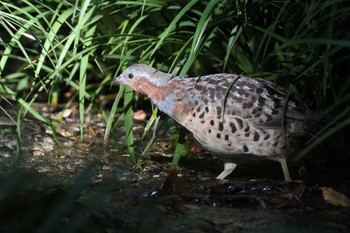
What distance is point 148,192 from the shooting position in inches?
151

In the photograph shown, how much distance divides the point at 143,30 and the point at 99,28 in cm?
42

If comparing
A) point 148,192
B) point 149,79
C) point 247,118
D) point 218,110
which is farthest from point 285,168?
point 149,79

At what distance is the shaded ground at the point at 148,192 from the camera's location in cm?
267

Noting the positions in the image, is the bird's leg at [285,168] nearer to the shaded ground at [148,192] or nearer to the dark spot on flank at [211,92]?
the shaded ground at [148,192]

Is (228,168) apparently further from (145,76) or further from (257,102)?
(145,76)

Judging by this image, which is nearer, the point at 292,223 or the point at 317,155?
the point at 292,223

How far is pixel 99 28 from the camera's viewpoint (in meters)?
5.16

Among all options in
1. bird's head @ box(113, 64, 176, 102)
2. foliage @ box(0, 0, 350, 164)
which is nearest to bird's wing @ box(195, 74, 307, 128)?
foliage @ box(0, 0, 350, 164)

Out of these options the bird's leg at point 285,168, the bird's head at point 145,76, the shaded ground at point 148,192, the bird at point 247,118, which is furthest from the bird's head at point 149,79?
the bird's leg at point 285,168

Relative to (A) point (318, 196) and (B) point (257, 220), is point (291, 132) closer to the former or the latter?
(A) point (318, 196)

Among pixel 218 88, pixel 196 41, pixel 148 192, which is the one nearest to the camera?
pixel 148 192

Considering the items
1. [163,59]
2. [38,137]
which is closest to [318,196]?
[163,59]

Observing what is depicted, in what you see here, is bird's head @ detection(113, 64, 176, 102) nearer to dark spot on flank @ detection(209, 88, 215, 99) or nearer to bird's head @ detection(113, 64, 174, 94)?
bird's head @ detection(113, 64, 174, 94)

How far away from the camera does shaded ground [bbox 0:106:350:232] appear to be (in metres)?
2.67
